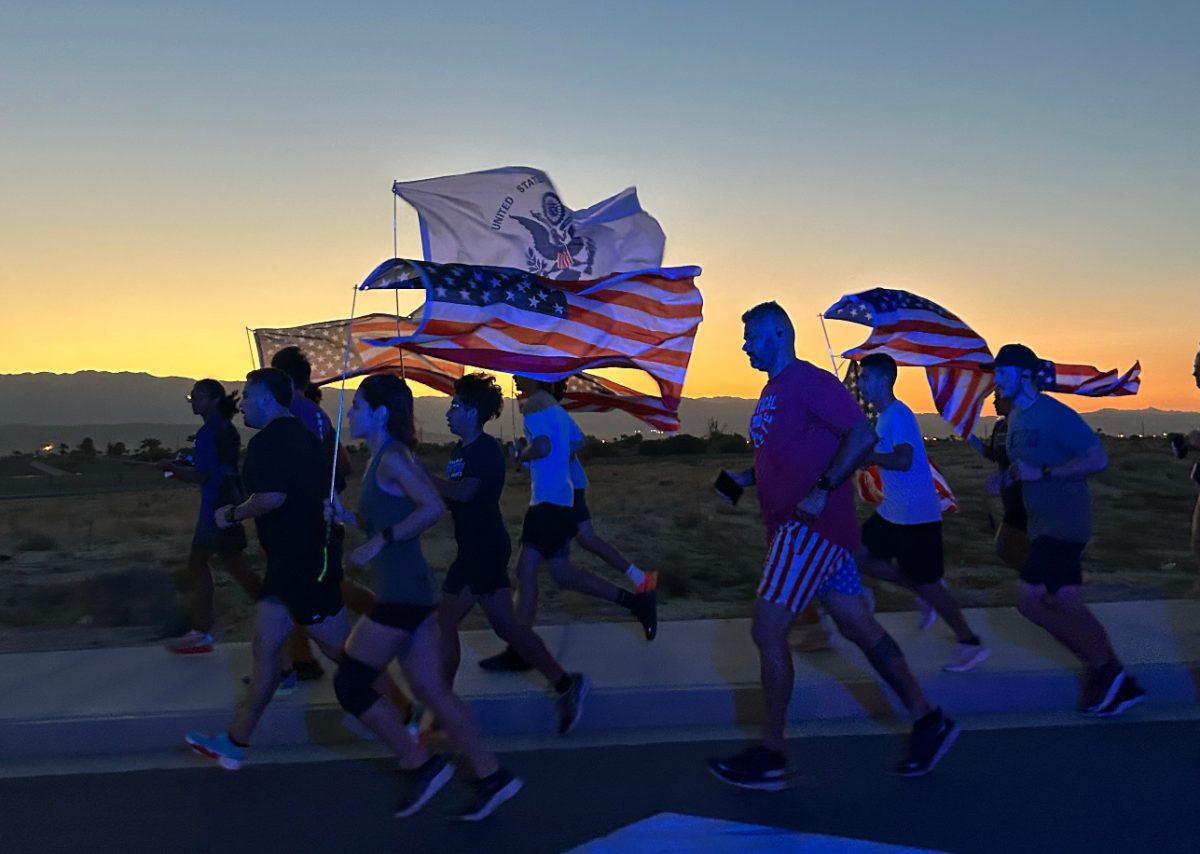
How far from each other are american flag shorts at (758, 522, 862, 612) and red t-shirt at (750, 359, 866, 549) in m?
0.05

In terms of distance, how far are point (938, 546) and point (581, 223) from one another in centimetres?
528

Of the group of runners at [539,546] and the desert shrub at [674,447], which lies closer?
the group of runners at [539,546]

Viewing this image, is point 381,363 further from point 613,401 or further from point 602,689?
point 602,689

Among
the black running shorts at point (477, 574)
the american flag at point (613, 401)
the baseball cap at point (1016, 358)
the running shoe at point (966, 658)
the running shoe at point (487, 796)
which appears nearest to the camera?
the running shoe at point (487, 796)

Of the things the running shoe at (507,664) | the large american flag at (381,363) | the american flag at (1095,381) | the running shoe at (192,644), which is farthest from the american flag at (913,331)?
the running shoe at (192,644)

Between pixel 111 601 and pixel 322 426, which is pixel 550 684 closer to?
pixel 322 426

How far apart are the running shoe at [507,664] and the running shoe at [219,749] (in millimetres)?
1983

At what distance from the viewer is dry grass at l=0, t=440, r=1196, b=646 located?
41.9 feet

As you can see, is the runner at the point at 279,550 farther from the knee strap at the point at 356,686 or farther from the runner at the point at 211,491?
the runner at the point at 211,491

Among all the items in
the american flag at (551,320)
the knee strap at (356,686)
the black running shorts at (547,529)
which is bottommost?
the knee strap at (356,686)

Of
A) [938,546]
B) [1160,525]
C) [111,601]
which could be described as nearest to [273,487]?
[938,546]

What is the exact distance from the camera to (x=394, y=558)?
513 centimetres

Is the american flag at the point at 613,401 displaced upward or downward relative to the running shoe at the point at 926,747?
upward

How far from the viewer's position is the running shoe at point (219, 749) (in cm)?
553
